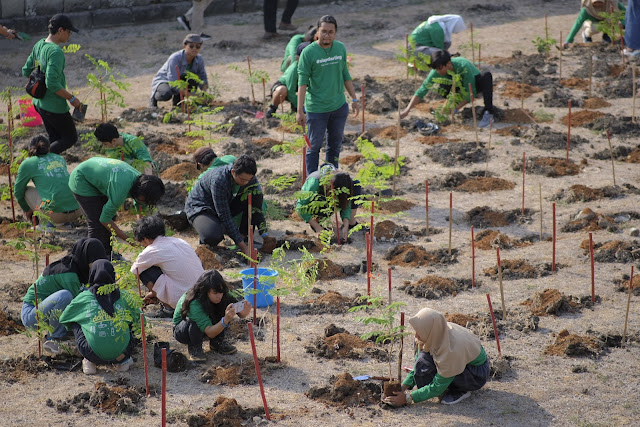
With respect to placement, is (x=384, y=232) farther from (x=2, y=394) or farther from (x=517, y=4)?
(x=517, y=4)

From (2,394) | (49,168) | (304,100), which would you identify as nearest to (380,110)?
(304,100)

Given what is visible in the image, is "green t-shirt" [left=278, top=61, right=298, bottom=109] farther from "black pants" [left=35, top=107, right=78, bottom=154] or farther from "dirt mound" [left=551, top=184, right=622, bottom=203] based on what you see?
"dirt mound" [left=551, top=184, right=622, bottom=203]

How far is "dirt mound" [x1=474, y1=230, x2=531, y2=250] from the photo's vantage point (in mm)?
7484

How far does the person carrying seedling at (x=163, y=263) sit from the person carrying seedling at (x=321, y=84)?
8.16 ft

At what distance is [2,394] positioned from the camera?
5.27 m

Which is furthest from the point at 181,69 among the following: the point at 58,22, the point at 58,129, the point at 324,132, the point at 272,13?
the point at 272,13

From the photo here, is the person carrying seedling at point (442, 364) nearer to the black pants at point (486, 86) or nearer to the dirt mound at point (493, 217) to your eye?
the dirt mound at point (493, 217)

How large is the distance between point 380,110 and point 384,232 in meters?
3.83

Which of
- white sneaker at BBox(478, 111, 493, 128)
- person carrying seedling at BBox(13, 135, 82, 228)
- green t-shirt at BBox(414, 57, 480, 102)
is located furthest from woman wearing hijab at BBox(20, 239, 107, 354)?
white sneaker at BBox(478, 111, 493, 128)

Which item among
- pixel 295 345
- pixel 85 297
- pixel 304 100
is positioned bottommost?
pixel 295 345

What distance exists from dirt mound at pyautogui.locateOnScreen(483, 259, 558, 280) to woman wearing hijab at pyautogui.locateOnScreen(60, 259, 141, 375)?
3044 millimetres

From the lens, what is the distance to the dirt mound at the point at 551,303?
6.25 metres

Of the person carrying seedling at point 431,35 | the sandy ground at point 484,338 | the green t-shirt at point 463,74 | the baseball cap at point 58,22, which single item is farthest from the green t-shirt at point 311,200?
the person carrying seedling at point 431,35

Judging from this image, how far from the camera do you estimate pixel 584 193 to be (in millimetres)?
8430
